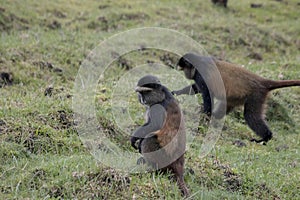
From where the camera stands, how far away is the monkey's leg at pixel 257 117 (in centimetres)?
741

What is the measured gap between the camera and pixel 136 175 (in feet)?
15.4

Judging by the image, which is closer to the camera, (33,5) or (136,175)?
(136,175)

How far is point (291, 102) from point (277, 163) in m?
2.96

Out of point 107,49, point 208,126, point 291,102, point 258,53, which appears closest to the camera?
point 208,126

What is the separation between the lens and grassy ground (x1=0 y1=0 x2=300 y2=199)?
4621 millimetres

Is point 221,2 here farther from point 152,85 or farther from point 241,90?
point 152,85

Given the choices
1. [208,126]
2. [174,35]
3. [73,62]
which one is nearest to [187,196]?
[208,126]

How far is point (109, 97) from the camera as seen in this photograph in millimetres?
7570

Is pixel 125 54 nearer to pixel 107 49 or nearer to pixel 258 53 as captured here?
pixel 107 49

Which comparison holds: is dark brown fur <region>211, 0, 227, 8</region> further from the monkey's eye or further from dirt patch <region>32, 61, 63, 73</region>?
the monkey's eye

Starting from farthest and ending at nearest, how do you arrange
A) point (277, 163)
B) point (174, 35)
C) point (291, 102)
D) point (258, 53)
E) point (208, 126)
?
1. point (258, 53)
2. point (174, 35)
3. point (291, 102)
4. point (208, 126)
5. point (277, 163)

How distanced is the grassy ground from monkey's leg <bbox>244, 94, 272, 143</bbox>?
0.79ft

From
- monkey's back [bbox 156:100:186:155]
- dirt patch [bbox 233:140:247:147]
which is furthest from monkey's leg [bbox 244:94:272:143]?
monkey's back [bbox 156:100:186:155]

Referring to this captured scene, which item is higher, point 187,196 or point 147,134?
point 147,134
